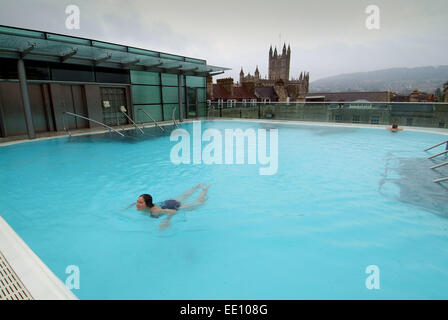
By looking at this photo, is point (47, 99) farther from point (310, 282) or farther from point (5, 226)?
point (310, 282)

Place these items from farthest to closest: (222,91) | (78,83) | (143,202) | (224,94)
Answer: (222,91) → (224,94) → (78,83) → (143,202)

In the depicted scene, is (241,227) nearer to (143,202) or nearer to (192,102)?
(143,202)

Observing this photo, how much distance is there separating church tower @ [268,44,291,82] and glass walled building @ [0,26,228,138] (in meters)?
105

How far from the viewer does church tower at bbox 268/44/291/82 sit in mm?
115000

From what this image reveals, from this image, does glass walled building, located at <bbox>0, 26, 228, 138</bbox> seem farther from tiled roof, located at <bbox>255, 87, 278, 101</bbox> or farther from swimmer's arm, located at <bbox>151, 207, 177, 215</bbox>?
tiled roof, located at <bbox>255, 87, 278, 101</bbox>

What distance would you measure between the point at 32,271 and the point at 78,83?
43.2 feet

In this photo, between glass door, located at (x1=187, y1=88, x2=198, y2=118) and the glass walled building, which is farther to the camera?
glass door, located at (x1=187, y1=88, x2=198, y2=118)

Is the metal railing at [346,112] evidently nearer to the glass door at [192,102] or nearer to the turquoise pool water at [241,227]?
the glass door at [192,102]

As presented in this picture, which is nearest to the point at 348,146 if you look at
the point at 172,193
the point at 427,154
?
the point at 427,154

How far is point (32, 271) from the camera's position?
2.60 m

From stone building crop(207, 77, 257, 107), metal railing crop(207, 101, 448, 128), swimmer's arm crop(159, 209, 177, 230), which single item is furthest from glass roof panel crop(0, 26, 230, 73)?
stone building crop(207, 77, 257, 107)

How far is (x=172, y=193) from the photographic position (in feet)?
18.0

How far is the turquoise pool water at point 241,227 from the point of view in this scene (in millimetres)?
2744

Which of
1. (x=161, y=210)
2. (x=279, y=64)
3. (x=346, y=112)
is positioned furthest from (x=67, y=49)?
(x=279, y=64)
